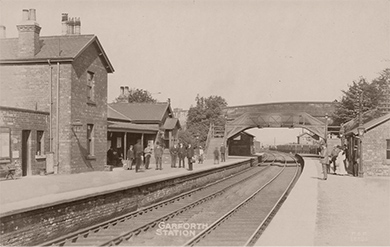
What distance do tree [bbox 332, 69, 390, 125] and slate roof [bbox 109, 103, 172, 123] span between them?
17333mm

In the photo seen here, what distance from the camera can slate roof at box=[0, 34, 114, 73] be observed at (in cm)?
1989

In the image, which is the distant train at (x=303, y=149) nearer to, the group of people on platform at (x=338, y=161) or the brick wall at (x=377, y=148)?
the group of people on platform at (x=338, y=161)

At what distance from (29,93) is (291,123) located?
27812 millimetres

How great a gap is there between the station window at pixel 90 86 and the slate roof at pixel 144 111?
15992 millimetres

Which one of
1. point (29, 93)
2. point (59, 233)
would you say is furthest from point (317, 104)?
point (59, 233)

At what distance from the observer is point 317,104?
49750 millimetres

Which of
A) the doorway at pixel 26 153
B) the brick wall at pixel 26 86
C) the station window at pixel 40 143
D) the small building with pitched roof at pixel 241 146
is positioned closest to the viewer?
the doorway at pixel 26 153

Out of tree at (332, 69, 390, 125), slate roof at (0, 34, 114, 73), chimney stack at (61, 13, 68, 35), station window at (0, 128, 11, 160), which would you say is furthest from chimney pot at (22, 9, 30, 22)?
tree at (332, 69, 390, 125)

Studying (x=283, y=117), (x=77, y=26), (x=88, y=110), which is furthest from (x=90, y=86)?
(x=283, y=117)

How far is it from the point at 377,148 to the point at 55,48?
15.6m

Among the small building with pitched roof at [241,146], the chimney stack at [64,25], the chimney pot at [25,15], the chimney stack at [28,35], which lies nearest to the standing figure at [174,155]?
the chimney stack at [64,25]

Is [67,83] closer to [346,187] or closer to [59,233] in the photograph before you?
[59,233]

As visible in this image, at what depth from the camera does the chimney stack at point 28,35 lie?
2008 cm

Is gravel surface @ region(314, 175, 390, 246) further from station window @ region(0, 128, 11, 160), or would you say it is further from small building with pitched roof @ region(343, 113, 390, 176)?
station window @ region(0, 128, 11, 160)
